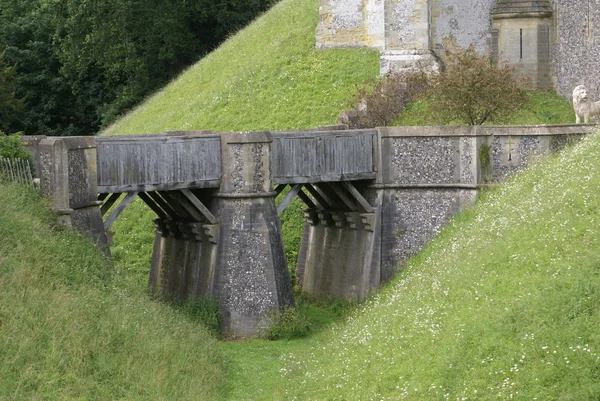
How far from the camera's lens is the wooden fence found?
21.5 m

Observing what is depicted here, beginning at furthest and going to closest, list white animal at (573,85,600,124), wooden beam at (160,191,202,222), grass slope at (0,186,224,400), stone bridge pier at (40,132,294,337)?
1. white animal at (573,85,600,124)
2. wooden beam at (160,191,202,222)
3. stone bridge pier at (40,132,294,337)
4. grass slope at (0,186,224,400)

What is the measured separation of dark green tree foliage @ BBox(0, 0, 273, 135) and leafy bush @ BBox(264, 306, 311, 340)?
28.7m

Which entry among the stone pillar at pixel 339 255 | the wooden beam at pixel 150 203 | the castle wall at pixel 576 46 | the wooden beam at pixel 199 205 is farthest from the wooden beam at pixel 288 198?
the castle wall at pixel 576 46

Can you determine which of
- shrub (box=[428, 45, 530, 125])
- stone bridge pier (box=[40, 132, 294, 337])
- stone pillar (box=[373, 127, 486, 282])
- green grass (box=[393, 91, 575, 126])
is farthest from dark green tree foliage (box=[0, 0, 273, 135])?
stone bridge pier (box=[40, 132, 294, 337])

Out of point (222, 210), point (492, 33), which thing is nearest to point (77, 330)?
point (222, 210)

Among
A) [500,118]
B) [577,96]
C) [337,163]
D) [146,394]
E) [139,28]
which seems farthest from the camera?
[139,28]

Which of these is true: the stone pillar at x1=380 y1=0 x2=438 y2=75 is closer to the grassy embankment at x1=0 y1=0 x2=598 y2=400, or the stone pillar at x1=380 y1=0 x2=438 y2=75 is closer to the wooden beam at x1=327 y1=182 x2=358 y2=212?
the wooden beam at x1=327 y1=182 x2=358 y2=212

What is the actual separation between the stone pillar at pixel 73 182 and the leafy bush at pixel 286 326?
166 inches

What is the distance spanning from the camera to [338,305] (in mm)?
28078

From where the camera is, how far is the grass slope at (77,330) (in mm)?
17094

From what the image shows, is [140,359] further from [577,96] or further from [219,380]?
[577,96]

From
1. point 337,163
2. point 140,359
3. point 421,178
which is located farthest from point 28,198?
point 421,178

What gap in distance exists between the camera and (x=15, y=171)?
848 inches

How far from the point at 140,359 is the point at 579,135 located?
42.8ft
